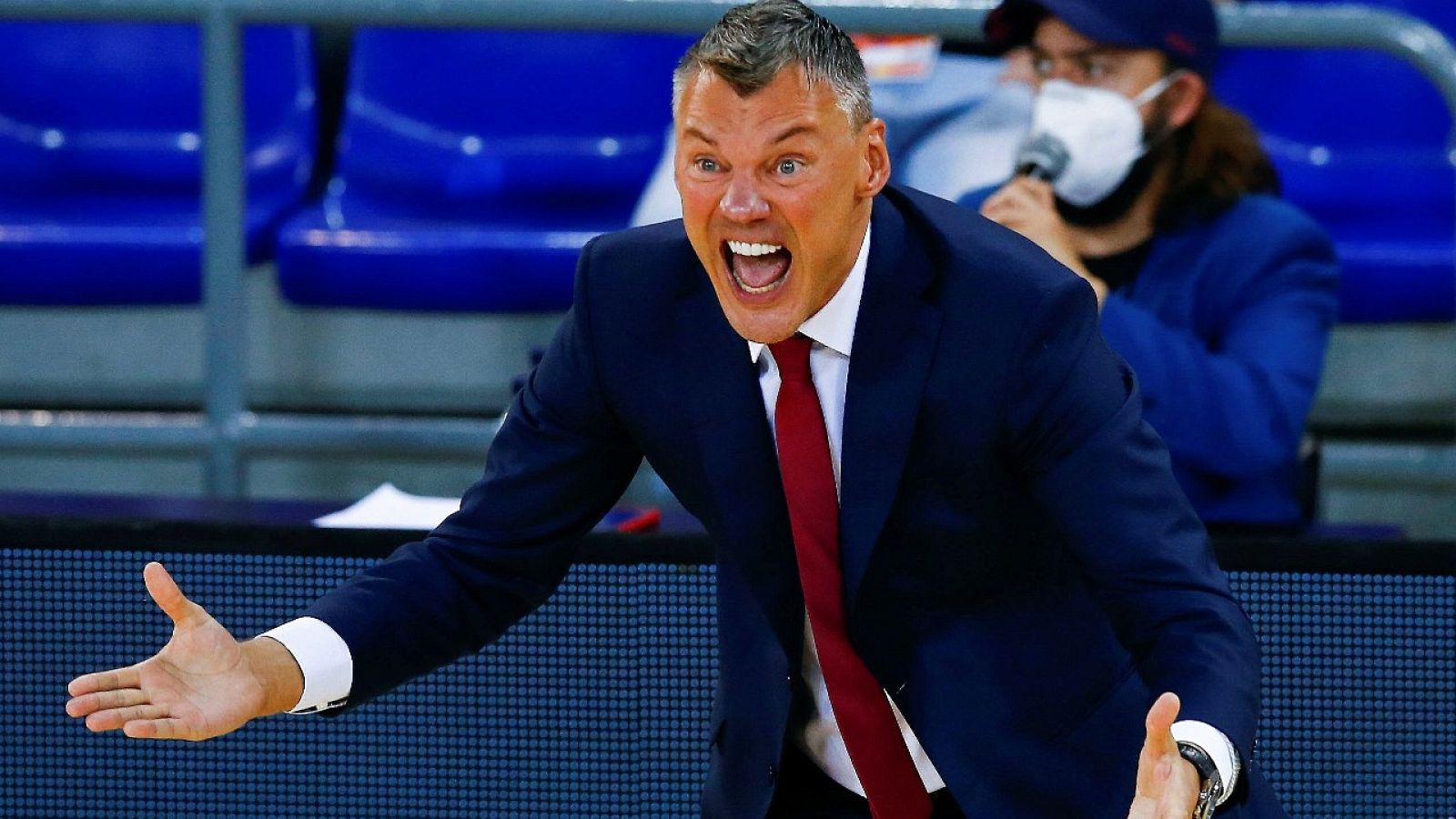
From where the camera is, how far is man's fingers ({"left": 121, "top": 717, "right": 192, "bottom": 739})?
1.64m

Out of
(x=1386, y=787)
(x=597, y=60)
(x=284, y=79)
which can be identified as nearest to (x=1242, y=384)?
(x=1386, y=787)

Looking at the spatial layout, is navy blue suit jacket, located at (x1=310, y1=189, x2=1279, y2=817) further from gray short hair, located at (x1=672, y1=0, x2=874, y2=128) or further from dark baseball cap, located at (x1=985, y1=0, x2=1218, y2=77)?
dark baseball cap, located at (x1=985, y1=0, x2=1218, y2=77)

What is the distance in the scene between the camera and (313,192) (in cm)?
439

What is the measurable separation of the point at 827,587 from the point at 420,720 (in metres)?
0.80

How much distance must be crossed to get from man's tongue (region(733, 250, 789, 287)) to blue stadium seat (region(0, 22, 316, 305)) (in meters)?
2.42

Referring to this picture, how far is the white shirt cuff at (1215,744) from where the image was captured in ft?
5.07

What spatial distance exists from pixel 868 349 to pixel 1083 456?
22 centimetres

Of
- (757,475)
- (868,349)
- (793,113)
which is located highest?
(793,113)

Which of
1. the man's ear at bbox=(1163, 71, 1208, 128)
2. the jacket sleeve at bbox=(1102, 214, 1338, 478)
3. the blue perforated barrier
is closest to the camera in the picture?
the blue perforated barrier

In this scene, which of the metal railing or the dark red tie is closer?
the dark red tie

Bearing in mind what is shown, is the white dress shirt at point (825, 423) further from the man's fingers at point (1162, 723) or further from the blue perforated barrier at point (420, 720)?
the blue perforated barrier at point (420, 720)

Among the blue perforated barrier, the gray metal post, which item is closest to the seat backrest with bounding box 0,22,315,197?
the gray metal post

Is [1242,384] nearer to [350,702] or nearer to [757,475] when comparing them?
[757,475]

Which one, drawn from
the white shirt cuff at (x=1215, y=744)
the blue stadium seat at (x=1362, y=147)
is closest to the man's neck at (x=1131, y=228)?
the blue stadium seat at (x=1362, y=147)
